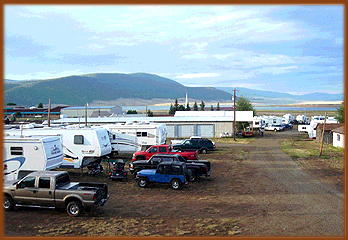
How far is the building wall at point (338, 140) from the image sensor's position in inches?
1215

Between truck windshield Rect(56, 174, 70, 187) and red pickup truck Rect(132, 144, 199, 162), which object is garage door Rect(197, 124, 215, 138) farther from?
truck windshield Rect(56, 174, 70, 187)

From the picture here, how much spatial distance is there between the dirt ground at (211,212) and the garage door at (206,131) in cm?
2693

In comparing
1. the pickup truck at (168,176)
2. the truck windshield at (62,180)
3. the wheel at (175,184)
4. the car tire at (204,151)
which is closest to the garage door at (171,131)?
the car tire at (204,151)

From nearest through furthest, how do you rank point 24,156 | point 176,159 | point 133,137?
point 24,156 < point 176,159 < point 133,137

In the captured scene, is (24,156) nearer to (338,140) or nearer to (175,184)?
(175,184)

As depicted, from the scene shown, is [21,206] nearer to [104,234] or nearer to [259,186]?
[104,234]

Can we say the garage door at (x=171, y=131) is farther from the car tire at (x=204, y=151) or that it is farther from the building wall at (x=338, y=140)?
the building wall at (x=338, y=140)

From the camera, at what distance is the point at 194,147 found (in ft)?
94.0

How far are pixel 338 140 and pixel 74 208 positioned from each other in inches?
1193

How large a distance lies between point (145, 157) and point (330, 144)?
81.0 feet

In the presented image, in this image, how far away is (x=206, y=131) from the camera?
44594 millimetres

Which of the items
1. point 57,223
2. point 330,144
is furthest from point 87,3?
point 330,144

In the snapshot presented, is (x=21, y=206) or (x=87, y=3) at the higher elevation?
(x=87, y=3)

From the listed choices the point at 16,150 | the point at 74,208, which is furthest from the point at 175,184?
the point at 16,150
